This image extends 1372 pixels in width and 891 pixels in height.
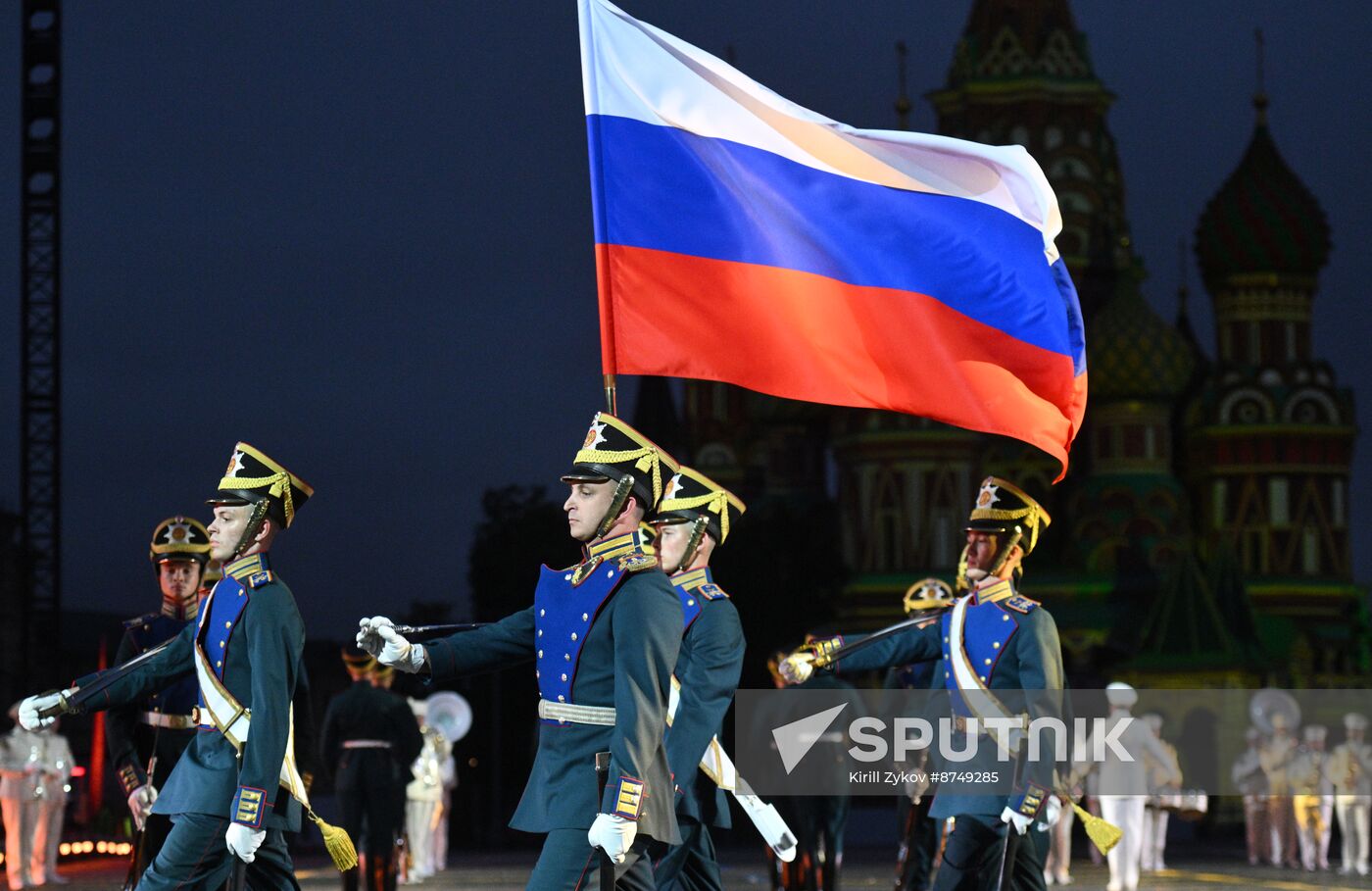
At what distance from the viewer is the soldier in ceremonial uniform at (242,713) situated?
913 centimetres

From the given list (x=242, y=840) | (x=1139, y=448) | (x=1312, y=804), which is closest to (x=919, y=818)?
(x=242, y=840)

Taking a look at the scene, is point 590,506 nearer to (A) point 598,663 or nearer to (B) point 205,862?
(A) point 598,663

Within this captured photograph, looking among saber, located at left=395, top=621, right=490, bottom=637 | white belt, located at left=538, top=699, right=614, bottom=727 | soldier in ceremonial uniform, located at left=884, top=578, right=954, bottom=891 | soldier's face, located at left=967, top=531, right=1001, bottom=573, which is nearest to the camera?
white belt, located at left=538, top=699, right=614, bottom=727

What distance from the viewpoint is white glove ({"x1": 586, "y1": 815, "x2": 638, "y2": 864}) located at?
7.59m

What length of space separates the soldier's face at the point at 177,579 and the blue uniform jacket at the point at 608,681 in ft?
15.4

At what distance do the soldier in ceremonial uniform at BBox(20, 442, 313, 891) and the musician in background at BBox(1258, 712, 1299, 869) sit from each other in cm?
2256

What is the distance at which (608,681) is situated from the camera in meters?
8.01

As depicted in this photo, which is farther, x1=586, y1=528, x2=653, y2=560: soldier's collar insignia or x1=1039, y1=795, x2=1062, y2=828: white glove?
x1=1039, y1=795, x2=1062, y2=828: white glove

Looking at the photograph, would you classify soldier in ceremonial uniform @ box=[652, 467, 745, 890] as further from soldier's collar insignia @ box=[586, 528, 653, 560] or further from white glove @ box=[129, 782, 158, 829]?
white glove @ box=[129, 782, 158, 829]

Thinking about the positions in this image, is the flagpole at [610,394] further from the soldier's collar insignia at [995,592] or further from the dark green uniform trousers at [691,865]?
the soldier's collar insignia at [995,592]

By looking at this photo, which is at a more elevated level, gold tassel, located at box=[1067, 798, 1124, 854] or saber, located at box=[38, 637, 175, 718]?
saber, located at box=[38, 637, 175, 718]

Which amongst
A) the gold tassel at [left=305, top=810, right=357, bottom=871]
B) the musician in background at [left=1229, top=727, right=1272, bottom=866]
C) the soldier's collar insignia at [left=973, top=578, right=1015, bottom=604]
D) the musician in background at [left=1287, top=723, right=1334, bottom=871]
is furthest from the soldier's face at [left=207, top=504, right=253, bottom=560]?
Answer: the musician in background at [left=1229, top=727, right=1272, bottom=866]

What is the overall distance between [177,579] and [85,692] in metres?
2.54

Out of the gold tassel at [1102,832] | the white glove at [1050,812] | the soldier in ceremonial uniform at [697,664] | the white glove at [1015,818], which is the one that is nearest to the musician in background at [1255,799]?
the gold tassel at [1102,832]
